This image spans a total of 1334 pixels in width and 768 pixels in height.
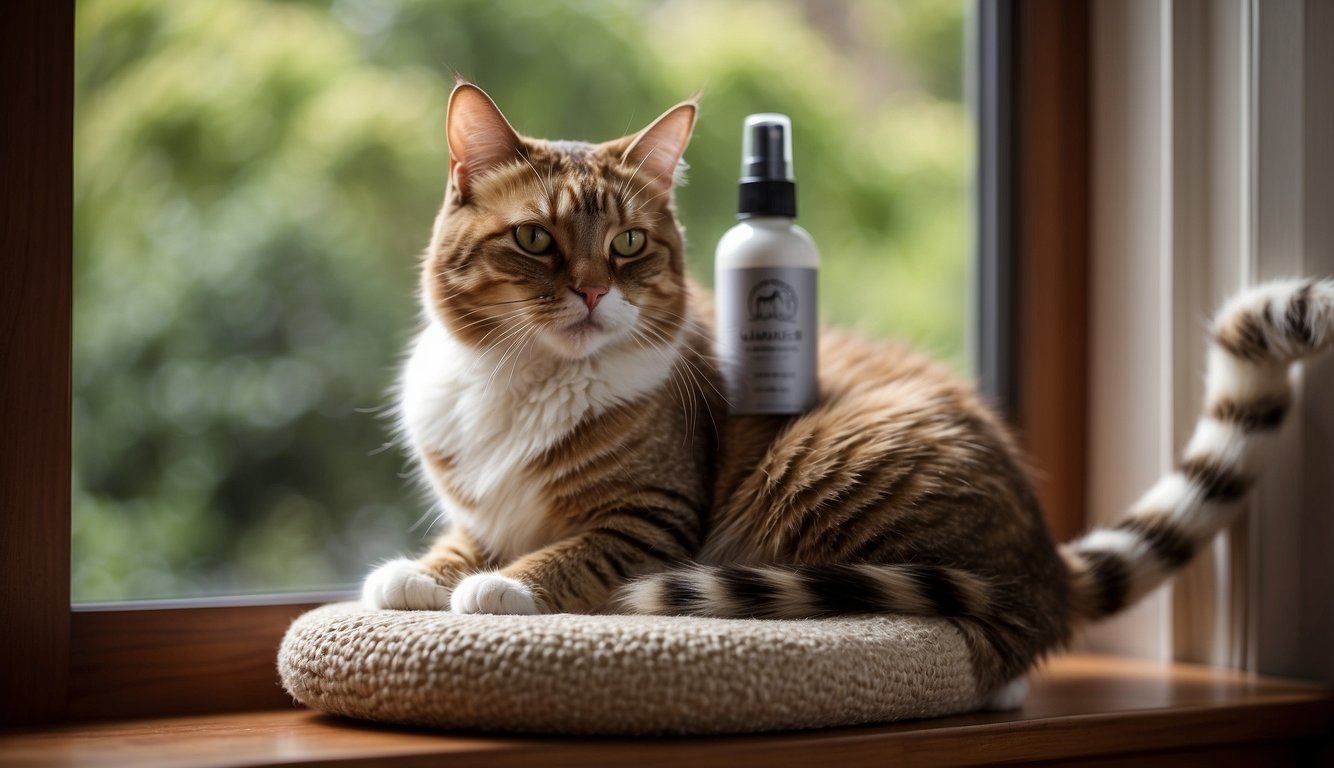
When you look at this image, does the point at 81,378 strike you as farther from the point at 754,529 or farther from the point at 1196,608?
the point at 1196,608

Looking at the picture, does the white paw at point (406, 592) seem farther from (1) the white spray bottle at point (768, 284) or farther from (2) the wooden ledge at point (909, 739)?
(1) the white spray bottle at point (768, 284)

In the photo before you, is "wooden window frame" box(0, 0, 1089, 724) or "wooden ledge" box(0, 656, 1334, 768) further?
"wooden window frame" box(0, 0, 1089, 724)

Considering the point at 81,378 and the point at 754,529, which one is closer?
the point at 754,529

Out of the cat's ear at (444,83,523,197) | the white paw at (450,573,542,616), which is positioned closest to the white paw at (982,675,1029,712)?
the white paw at (450,573,542,616)

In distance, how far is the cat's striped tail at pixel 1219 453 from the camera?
138cm

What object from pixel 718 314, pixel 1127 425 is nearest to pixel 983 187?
pixel 1127 425

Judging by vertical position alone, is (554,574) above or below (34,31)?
below

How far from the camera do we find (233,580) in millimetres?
1831

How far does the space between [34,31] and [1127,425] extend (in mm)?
1607

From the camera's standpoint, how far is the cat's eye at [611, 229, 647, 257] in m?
1.34

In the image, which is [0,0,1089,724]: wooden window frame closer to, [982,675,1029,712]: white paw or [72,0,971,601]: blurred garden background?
[72,0,971,601]: blurred garden background

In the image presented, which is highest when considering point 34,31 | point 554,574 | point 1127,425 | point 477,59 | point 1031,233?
point 477,59

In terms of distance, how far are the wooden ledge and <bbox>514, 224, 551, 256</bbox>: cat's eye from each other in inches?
22.1

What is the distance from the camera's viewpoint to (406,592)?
124 cm
